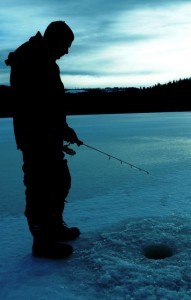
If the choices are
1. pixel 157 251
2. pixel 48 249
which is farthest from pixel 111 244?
pixel 48 249

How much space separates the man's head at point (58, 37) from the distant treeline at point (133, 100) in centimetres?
7210

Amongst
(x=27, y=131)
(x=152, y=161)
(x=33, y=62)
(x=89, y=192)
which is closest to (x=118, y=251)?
(x=27, y=131)

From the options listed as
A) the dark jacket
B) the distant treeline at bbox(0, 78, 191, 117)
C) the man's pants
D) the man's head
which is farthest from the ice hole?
the distant treeline at bbox(0, 78, 191, 117)

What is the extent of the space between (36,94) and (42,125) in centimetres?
28

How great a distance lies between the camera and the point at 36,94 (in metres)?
2.99

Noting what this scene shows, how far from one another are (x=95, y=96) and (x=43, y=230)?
8269 cm

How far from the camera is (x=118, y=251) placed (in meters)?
3.12

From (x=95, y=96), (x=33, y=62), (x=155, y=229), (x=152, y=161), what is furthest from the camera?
(x=95, y=96)

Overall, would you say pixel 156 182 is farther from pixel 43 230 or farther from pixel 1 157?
pixel 1 157

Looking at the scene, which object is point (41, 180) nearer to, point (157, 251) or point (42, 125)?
point (42, 125)

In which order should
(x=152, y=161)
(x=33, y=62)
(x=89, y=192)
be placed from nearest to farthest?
(x=33, y=62) < (x=89, y=192) < (x=152, y=161)

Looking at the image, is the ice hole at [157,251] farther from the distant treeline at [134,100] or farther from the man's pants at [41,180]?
the distant treeline at [134,100]

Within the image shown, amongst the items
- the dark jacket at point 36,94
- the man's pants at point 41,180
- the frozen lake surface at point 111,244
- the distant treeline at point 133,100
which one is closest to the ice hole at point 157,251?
the frozen lake surface at point 111,244

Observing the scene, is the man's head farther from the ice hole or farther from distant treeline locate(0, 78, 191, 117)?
distant treeline locate(0, 78, 191, 117)
